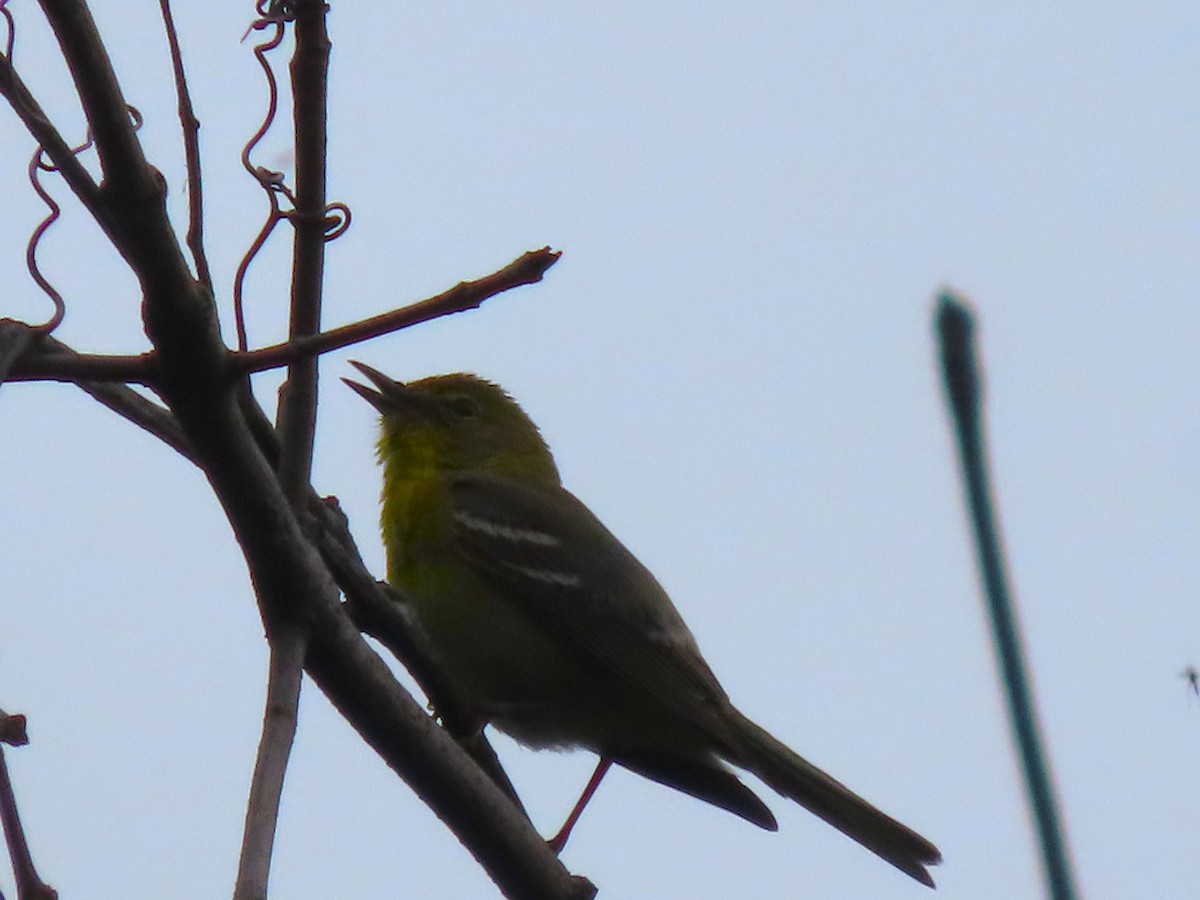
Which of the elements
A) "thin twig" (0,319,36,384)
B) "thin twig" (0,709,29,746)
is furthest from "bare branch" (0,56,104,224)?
"thin twig" (0,709,29,746)

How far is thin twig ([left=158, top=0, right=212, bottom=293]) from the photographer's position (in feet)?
9.30

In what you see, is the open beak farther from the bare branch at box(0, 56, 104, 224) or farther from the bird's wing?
the bare branch at box(0, 56, 104, 224)

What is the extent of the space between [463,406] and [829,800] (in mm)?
2887

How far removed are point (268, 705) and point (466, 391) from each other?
490cm

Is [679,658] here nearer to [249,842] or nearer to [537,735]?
[537,735]

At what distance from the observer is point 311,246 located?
2861mm

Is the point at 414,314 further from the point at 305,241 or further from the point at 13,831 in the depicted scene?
the point at 13,831

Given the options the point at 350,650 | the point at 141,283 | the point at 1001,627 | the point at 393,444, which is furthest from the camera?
the point at 393,444

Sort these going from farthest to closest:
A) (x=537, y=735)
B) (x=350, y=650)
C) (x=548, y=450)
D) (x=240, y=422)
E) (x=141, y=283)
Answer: (x=548, y=450), (x=537, y=735), (x=350, y=650), (x=240, y=422), (x=141, y=283)

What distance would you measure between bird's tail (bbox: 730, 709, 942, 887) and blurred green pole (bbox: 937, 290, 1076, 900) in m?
3.89

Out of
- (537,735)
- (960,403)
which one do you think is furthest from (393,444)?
(960,403)

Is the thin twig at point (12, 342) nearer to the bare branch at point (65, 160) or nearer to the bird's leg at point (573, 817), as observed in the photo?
the bare branch at point (65, 160)

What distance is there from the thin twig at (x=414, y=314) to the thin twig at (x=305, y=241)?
1.35 ft

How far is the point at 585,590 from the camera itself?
6.02 metres
